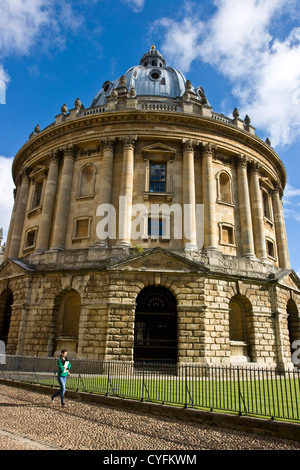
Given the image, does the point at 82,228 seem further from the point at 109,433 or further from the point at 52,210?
the point at 109,433

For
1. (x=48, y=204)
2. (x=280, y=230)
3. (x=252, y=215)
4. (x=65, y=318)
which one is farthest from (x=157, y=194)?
(x=280, y=230)

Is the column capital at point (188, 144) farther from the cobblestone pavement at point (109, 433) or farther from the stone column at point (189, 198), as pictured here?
the cobblestone pavement at point (109, 433)

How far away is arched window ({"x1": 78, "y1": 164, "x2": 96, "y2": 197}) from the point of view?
24002 millimetres

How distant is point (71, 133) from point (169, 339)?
17.2 m

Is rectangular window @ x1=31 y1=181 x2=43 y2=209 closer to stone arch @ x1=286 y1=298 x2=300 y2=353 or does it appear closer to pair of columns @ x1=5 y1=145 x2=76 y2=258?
pair of columns @ x1=5 y1=145 x2=76 y2=258

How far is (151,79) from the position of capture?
33.6 meters

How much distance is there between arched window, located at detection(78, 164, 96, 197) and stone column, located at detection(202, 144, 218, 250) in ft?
26.8

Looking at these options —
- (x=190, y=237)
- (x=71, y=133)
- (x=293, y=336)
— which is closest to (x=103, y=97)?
(x=71, y=133)

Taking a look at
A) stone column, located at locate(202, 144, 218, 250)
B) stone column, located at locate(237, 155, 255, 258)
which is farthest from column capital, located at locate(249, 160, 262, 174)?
stone column, located at locate(202, 144, 218, 250)

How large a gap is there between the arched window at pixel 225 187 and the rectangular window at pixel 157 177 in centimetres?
436

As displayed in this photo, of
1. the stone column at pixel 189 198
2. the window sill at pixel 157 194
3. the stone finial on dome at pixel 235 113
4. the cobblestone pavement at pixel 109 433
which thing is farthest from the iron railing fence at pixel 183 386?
the stone finial on dome at pixel 235 113

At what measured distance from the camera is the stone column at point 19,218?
26786 mm

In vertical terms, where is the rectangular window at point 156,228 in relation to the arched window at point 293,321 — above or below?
above

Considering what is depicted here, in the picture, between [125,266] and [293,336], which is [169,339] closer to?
[125,266]
